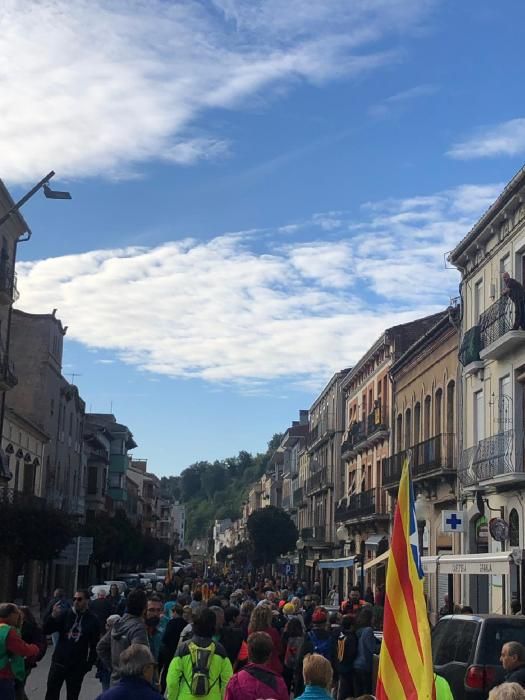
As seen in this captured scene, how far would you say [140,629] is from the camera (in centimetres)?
1079

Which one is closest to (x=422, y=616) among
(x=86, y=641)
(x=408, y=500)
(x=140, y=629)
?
(x=408, y=500)

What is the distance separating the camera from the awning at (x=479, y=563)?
17828mm

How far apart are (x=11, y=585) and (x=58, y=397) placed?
1443cm

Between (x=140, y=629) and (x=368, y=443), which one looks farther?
(x=368, y=443)

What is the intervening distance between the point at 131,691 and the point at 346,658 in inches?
337

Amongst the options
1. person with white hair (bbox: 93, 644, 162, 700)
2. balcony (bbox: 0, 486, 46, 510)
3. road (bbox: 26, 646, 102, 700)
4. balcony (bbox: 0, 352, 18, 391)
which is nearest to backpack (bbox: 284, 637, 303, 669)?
road (bbox: 26, 646, 102, 700)

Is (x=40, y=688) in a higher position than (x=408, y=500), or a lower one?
lower

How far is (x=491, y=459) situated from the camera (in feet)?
88.2

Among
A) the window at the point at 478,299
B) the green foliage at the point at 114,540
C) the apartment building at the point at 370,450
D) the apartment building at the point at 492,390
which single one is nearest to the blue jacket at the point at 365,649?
the apartment building at the point at 492,390

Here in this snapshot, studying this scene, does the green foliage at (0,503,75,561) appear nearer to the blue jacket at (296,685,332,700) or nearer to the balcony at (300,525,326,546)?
the balcony at (300,525,326,546)

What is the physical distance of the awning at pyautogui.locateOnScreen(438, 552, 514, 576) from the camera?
17828 millimetres

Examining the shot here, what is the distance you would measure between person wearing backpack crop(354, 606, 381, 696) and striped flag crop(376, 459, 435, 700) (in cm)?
853

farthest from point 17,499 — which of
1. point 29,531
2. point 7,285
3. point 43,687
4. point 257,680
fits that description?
point 257,680

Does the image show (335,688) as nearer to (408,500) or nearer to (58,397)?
(408,500)
